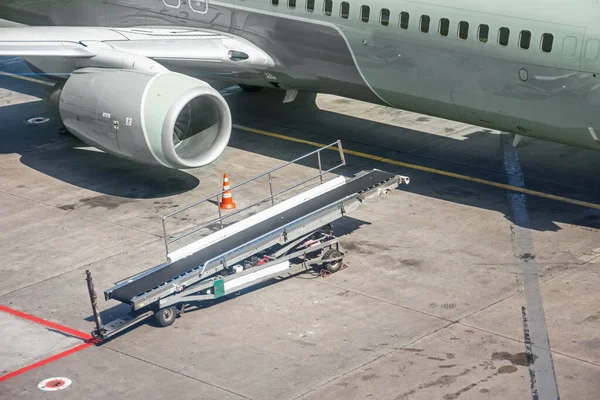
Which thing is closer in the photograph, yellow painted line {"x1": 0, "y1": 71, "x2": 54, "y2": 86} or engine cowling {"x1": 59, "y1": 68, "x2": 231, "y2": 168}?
engine cowling {"x1": 59, "y1": 68, "x2": 231, "y2": 168}

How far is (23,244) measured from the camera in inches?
786

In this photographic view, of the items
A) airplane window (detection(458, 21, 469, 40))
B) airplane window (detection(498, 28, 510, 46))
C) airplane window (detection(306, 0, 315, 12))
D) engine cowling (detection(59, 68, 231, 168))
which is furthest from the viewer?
airplane window (detection(306, 0, 315, 12))

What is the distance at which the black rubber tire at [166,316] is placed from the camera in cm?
1661

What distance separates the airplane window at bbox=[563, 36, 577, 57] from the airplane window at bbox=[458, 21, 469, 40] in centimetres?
197

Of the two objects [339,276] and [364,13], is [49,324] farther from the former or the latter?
[364,13]

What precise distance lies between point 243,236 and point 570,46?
650 centimetres

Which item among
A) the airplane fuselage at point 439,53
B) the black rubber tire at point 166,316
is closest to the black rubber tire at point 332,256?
the black rubber tire at point 166,316

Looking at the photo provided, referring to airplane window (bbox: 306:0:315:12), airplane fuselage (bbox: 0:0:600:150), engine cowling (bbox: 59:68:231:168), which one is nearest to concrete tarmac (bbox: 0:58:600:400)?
engine cowling (bbox: 59:68:231:168)

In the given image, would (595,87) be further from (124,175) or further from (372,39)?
(124,175)

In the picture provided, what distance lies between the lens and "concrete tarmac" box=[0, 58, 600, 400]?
49.8 ft

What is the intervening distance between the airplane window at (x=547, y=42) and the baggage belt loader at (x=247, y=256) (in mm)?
3386

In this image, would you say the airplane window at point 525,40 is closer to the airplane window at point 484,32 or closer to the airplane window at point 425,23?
the airplane window at point 484,32

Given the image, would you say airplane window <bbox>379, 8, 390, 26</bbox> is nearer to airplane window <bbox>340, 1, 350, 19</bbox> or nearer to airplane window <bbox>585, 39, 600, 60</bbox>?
airplane window <bbox>340, 1, 350, 19</bbox>

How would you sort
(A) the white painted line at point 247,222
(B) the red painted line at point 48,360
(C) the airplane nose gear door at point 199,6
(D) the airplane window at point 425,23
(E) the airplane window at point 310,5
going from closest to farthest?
(B) the red painted line at point 48,360 < (A) the white painted line at point 247,222 < (D) the airplane window at point 425,23 < (E) the airplane window at point 310,5 < (C) the airplane nose gear door at point 199,6
